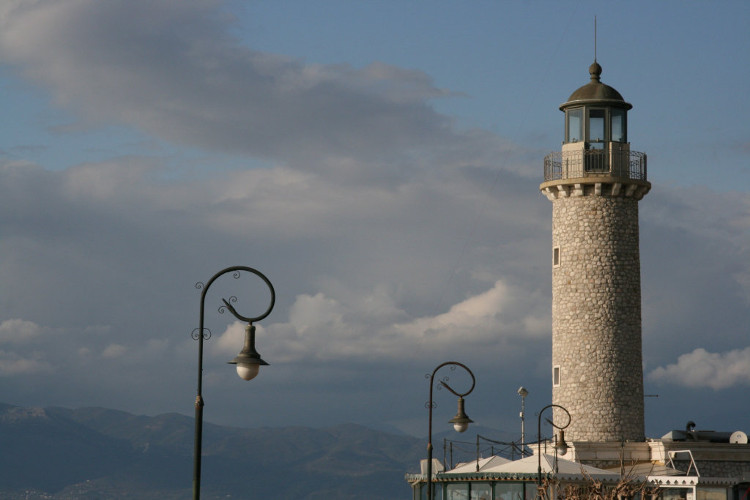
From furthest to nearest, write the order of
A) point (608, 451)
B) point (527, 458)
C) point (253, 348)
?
1. point (608, 451)
2. point (527, 458)
3. point (253, 348)

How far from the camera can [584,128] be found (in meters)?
54.1

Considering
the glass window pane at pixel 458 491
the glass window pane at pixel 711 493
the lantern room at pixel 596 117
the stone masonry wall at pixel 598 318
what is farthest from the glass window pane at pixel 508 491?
the lantern room at pixel 596 117

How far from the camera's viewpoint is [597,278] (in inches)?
2053

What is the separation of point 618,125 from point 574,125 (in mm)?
1848

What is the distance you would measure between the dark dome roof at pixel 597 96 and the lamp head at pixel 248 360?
34971mm

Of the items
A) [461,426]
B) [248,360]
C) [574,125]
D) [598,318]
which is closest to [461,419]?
[461,426]

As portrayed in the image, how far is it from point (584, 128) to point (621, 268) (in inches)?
246

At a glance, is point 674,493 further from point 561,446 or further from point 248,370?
point 248,370

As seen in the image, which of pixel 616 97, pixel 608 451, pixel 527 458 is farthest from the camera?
pixel 616 97

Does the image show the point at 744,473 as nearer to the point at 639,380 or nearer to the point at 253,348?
the point at 639,380

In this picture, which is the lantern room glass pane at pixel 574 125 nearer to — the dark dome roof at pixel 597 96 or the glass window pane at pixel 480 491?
the dark dome roof at pixel 597 96

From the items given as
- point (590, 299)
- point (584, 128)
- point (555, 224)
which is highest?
point (584, 128)

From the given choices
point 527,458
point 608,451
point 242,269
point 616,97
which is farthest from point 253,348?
point 616,97

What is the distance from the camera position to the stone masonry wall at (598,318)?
169ft
